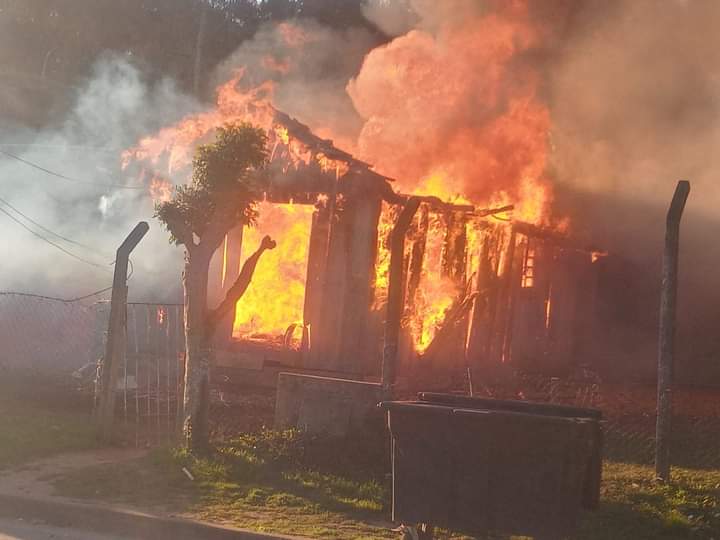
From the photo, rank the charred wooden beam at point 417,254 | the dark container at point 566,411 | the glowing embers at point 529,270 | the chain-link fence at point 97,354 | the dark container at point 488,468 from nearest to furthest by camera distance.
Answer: the dark container at point 488,468 < the dark container at point 566,411 < the chain-link fence at point 97,354 < the charred wooden beam at point 417,254 < the glowing embers at point 529,270

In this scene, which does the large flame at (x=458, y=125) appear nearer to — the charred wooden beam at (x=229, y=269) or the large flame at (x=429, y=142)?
the large flame at (x=429, y=142)

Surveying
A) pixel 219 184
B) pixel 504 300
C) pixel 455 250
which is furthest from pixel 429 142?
pixel 219 184

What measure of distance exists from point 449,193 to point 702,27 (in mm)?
6936

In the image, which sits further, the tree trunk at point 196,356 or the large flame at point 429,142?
the large flame at point 429,142

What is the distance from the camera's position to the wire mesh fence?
10078 mm

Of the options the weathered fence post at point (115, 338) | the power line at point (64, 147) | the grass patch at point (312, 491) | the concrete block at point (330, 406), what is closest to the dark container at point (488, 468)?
the grass patch at point (312, 491)

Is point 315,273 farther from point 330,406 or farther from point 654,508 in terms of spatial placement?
point 654,508

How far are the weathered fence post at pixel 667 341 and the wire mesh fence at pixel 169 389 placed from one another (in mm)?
1159

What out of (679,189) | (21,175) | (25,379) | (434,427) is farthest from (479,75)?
(21,175)

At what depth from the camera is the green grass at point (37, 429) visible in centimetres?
897

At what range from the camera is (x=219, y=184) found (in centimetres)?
908

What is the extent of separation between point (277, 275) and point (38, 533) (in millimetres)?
8211

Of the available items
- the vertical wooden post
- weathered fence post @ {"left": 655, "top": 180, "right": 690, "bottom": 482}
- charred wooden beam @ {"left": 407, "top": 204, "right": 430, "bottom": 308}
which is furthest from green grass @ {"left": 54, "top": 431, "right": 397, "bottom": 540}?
charred wooden beam @ {"left": 407, "top": 204, "right": 430, "bottom": 308}

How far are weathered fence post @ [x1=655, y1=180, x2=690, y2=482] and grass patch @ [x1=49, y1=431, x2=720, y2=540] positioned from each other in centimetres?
32
